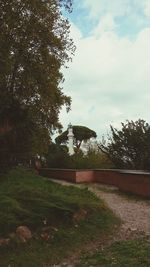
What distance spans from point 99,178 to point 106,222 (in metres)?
12.1

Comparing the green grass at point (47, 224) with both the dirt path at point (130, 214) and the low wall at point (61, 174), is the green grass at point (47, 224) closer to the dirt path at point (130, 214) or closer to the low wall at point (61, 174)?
the dirt path at point (130, 214)

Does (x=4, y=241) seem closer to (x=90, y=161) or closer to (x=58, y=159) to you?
(x=90, y=161)

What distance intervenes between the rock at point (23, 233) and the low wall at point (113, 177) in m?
7.29

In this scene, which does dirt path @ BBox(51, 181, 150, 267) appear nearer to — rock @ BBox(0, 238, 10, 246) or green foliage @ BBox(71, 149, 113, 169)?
rock @ BBox(0, 238, 10, 246)

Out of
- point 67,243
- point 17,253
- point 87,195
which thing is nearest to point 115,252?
point 67,243

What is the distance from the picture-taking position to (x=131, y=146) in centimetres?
2527

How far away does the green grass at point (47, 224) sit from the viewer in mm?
7703

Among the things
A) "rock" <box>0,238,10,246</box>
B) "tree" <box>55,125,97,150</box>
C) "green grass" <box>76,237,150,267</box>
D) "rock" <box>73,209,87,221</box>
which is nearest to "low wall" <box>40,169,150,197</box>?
"rock" <box>73,209,87,221</box>

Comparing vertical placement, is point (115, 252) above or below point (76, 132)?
below

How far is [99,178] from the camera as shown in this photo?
21797 millimetres

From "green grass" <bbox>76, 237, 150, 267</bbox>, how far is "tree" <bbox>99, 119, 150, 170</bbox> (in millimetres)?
16013

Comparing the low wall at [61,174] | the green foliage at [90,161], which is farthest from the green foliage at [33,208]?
the green foliage at [90,161]

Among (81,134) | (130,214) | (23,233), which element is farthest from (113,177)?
(81,134)

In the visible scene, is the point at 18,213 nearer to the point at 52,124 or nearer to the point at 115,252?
the point at 115,252
